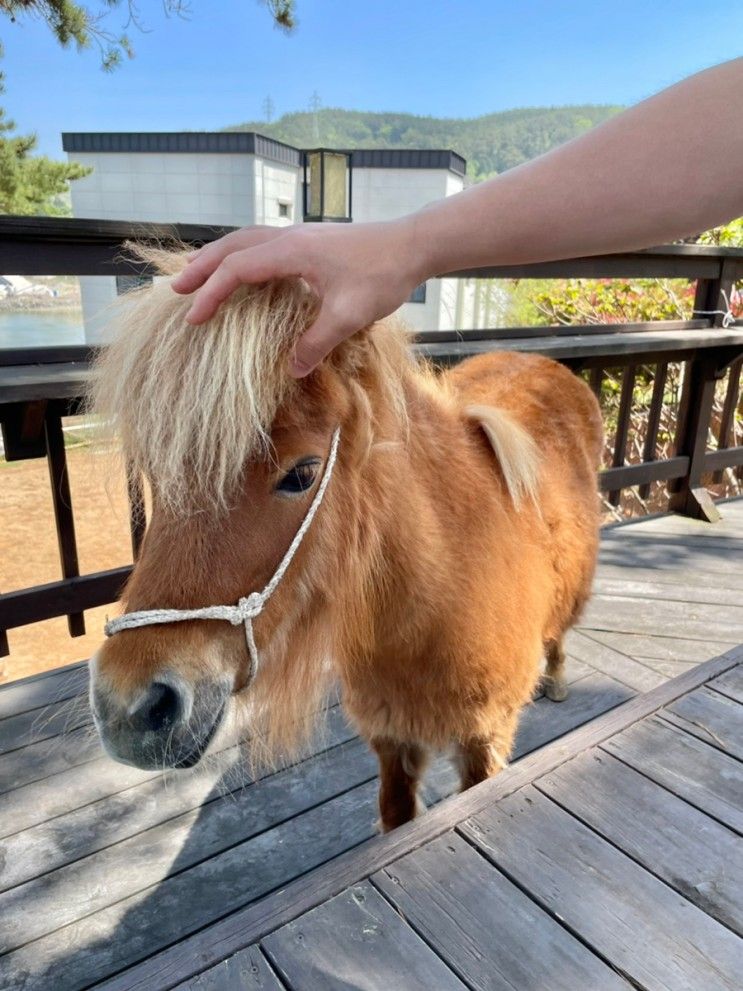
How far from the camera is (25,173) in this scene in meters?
8.60

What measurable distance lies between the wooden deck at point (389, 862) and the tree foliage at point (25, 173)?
8059 mm

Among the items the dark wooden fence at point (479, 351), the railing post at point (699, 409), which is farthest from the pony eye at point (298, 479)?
the railing post at point (699, 409)

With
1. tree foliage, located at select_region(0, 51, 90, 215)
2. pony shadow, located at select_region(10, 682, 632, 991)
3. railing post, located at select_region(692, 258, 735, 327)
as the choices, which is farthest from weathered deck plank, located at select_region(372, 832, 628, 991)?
tree foliage, located at select_region(0, 51, 90, 215)

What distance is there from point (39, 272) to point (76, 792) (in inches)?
60.2

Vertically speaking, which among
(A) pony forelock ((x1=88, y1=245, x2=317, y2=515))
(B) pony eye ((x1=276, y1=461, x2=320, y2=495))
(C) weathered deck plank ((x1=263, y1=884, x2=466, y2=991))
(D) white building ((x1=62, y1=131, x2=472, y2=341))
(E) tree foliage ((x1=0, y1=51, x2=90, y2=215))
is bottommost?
(C) weathered deck plank ((x1=263, y1=884, x2=466, y2=991))

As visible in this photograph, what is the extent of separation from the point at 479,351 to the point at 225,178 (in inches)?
698

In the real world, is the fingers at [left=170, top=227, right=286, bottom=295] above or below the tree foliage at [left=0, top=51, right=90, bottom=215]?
below

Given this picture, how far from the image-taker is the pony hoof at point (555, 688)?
235cm

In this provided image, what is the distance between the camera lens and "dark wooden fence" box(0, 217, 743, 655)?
1.96m

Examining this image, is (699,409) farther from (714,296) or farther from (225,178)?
(225,178)

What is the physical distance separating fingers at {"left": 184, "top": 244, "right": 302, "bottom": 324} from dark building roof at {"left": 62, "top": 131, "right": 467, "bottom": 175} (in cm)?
1838

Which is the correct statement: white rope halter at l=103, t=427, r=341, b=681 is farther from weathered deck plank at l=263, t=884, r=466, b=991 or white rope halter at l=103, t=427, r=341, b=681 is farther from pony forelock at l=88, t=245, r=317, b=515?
weathered deck plank at l=263, t=884, r=466, b=991

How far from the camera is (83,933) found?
1.47m

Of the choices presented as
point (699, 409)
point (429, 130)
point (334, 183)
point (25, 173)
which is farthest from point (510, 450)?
point (429, 130)
